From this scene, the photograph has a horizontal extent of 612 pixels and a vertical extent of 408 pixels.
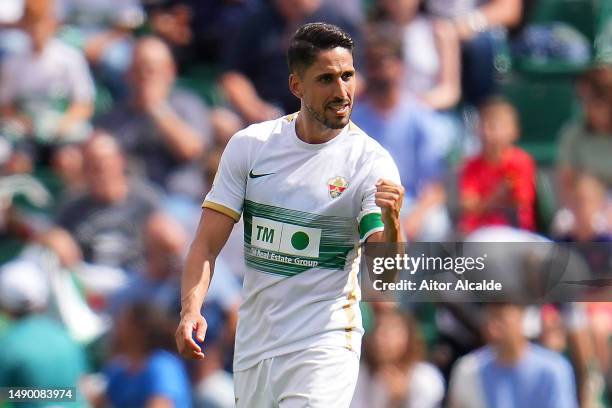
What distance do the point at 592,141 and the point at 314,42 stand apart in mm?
4503

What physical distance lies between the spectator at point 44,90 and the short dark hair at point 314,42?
16.0ft

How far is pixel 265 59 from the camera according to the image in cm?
909

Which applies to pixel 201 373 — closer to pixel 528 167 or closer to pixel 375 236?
pixel 528 167

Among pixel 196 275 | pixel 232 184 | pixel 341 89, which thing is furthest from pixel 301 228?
pixel 341 89

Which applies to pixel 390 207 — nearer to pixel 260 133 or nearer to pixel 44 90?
pixel 260 133

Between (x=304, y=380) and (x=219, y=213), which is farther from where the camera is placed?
(x=219, y=213)

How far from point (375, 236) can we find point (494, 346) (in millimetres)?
3331

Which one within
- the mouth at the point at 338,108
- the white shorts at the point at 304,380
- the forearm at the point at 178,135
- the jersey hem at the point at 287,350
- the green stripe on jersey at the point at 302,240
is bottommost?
the white shorts at the point at 304,380

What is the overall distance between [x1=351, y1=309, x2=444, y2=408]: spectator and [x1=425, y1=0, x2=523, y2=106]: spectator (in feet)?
7.20

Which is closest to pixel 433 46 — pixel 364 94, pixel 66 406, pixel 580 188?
pixel 364 94

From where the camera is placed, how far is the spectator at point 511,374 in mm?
7480

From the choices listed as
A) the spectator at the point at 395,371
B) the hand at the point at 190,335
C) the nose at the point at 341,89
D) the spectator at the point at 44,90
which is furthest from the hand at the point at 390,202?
the spectator at the point at 44,90

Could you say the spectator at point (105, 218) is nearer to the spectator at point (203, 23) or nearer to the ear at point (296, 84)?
the spectator at point (203, 23)

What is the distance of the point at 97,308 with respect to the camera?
8164 millimetres
